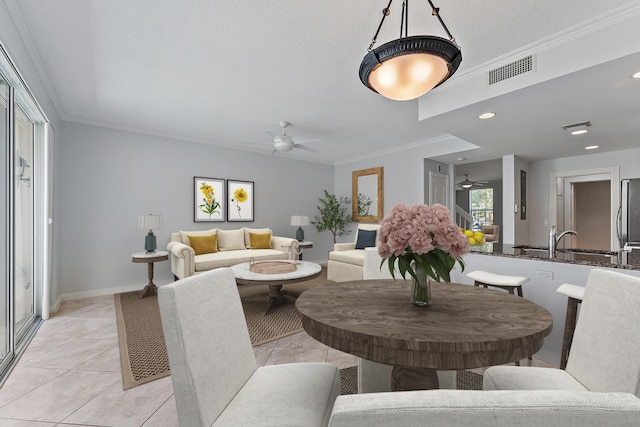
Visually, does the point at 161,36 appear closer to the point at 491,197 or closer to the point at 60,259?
the point at 60,259

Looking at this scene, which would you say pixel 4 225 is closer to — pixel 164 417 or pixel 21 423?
pixel 21 423

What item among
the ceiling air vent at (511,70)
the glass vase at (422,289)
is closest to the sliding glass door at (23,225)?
the glass vase at (422,289)

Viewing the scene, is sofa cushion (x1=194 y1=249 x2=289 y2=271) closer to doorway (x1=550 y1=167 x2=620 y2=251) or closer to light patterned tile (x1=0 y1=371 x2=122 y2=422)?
light patterned tile (x1=0 y1=371 x2=122 y2=422)

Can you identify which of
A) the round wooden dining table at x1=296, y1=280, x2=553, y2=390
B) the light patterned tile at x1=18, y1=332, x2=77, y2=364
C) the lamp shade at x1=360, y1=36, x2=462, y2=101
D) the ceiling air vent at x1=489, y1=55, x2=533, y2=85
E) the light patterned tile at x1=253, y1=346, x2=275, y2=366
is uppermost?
the ceiling air vent at x1=489, y1=55, x2=533, y2=85

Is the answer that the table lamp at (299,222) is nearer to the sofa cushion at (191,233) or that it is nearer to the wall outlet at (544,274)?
the sofa cushion at (191,233)

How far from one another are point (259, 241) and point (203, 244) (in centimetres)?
97

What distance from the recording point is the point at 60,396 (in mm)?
1892

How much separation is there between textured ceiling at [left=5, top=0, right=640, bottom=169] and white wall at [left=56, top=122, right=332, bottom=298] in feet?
1.59

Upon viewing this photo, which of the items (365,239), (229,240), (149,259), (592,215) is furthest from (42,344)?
(592,215)

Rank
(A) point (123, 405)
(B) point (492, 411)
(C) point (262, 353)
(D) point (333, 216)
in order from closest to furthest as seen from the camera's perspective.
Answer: (B) point (492, 411) → (A) point (123, 405) → (C) point (262, 353) → (D) point (333, 216)

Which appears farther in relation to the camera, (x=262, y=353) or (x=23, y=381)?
(x=262, y=353)

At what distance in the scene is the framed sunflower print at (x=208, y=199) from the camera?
5.14m

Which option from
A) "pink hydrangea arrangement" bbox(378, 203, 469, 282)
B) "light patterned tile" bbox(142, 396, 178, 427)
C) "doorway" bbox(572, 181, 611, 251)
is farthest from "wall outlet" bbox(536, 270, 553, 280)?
"doorway" bbox(572, 181, 611, 251)

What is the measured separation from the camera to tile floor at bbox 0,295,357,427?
5.59 ft
